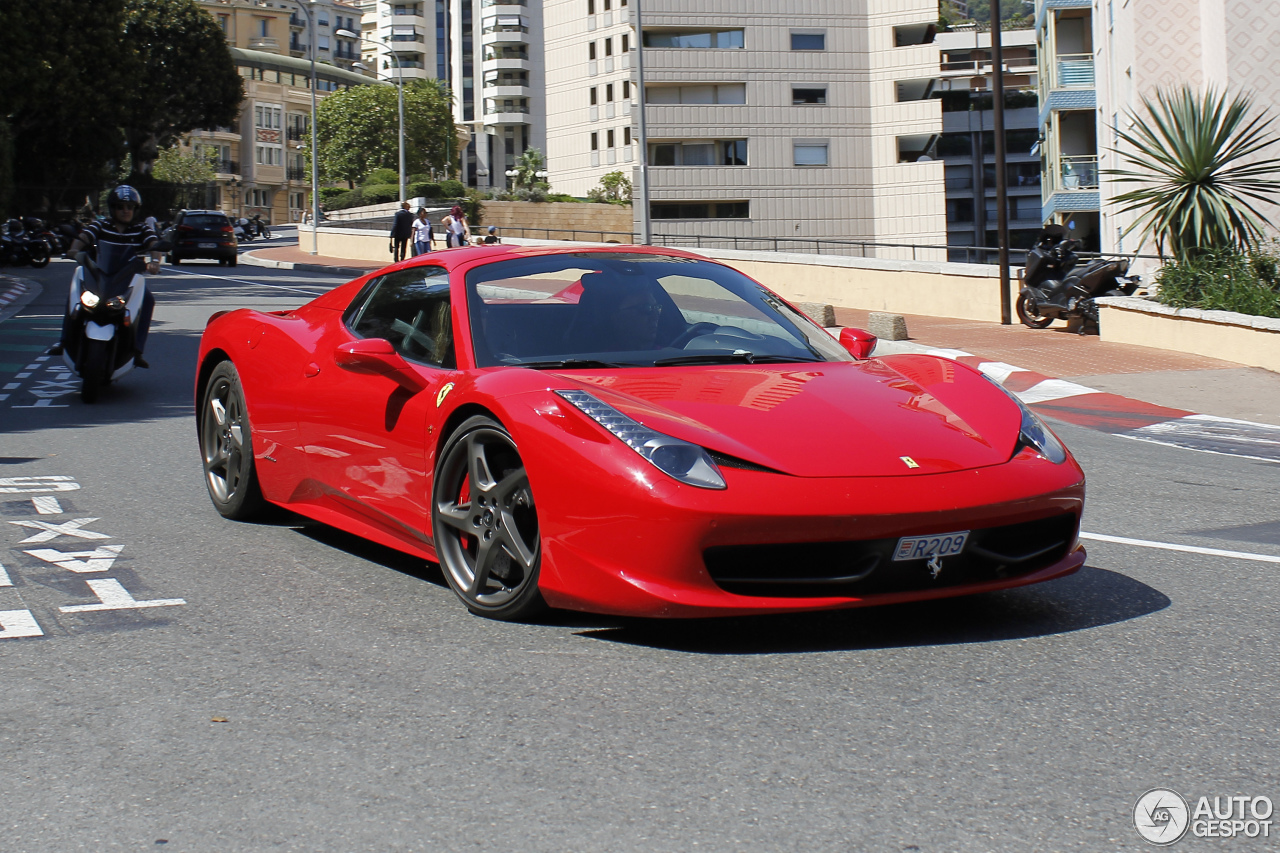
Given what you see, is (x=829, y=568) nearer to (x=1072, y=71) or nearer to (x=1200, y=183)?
(x=1200, y=183)

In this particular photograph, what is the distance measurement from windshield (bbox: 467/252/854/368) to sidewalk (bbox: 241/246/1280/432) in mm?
5690

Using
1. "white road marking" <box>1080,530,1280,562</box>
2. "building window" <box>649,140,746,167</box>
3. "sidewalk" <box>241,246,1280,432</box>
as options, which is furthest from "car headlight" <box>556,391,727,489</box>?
"building window" <box>649,140,746,167</box>

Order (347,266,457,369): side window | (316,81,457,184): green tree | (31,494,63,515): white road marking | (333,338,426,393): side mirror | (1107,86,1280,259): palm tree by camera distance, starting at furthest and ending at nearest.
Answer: (316,81,457,184): green tree → (1107,86,1280,259): palm tree → (31,494,63,515): white road marking → (347,266,457,369): side window → (333,338,426,393): side mirror

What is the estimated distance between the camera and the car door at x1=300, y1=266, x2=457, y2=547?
5109mm

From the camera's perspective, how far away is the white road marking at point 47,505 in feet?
22.5

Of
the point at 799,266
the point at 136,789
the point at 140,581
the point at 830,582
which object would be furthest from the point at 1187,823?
the point at 799,266

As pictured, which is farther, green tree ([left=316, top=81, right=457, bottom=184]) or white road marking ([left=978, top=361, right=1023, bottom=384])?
green tree ([left=316, top=81, right=457, bottom=184])

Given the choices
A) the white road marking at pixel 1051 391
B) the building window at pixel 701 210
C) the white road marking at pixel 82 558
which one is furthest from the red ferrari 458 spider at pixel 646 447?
the building window at pixel 701 210

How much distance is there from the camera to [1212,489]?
25.1 ft

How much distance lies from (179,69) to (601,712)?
78426mm

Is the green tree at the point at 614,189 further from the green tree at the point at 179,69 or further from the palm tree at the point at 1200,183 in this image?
the palm tree at the point at 1200,183

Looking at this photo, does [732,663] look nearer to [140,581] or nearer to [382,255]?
[140,581]

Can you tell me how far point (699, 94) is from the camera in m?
68.7

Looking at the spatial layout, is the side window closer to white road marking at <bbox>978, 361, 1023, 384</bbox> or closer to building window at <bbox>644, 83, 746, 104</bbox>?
white road marking at <bbox>978, 361, 1023, 384</bbox>
